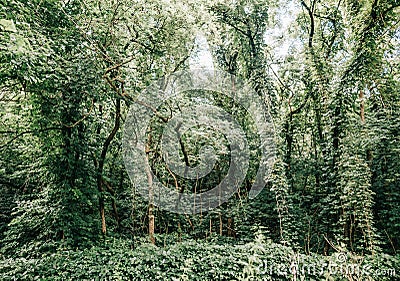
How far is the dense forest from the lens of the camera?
3982 millimetres

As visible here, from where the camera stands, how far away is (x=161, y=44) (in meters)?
5.46

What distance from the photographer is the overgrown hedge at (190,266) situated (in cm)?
368

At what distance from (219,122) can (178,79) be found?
1.36m

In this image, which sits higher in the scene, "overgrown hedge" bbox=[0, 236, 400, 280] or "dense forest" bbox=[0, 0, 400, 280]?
"dense forest" bbox=[0, 0, 400, 280]

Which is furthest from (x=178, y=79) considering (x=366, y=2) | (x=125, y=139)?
(x=366, y=2)

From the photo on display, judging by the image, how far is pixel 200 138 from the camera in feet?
22.7

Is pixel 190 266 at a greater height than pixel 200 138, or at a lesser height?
lesser

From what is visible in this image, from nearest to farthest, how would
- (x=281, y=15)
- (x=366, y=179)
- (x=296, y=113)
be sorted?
(x=366, y=179), (x=296, y=113), (x=281, y=15)

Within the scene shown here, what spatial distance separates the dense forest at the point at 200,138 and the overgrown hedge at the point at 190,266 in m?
0.03

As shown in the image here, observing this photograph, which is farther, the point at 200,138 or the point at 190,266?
the point at 200,138

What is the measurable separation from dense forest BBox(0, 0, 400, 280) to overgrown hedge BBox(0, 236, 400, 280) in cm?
3

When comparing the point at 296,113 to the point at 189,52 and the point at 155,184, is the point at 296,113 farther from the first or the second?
the point at 155,184

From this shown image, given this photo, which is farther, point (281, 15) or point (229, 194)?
point (281, 15)

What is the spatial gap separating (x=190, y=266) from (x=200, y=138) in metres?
3.53
